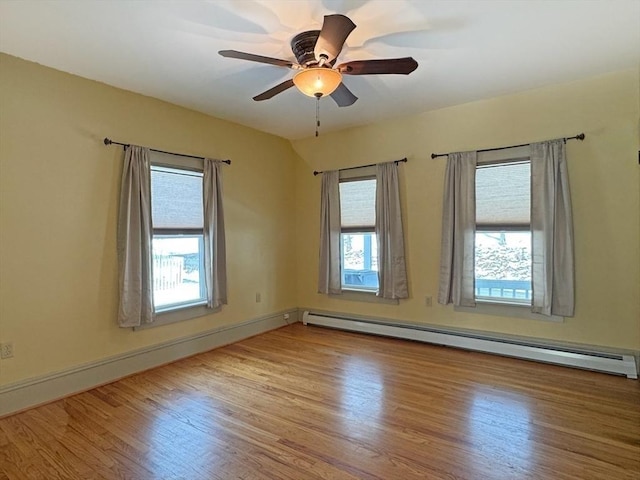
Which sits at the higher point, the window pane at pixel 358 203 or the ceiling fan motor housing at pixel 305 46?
the ceiling fan motor housing at pixel 305 46

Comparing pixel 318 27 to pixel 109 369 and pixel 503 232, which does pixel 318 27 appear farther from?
pixel 109 369

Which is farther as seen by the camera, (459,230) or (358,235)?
(358,235)

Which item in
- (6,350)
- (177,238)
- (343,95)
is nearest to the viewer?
(6,350)

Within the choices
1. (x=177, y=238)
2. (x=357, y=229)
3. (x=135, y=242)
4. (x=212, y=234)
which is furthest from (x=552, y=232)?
(x=135, y=242)

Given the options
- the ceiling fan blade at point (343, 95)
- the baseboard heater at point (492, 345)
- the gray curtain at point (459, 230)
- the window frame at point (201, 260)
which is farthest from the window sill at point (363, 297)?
the ceiling fan blade at point (343, 95)

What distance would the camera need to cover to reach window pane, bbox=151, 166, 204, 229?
12.5 feet

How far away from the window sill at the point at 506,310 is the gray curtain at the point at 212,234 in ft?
9.20

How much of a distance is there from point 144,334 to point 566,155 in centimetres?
456

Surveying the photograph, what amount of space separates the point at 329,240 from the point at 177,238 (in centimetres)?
202

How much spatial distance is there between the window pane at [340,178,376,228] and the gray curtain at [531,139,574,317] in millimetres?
1886

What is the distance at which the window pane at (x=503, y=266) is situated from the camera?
3.83m

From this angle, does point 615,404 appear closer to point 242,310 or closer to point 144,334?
point 242,310

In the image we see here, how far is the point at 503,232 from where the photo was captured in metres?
3.91

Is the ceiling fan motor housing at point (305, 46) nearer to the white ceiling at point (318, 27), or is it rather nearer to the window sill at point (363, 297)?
the white ceiling at point (318, 27)
